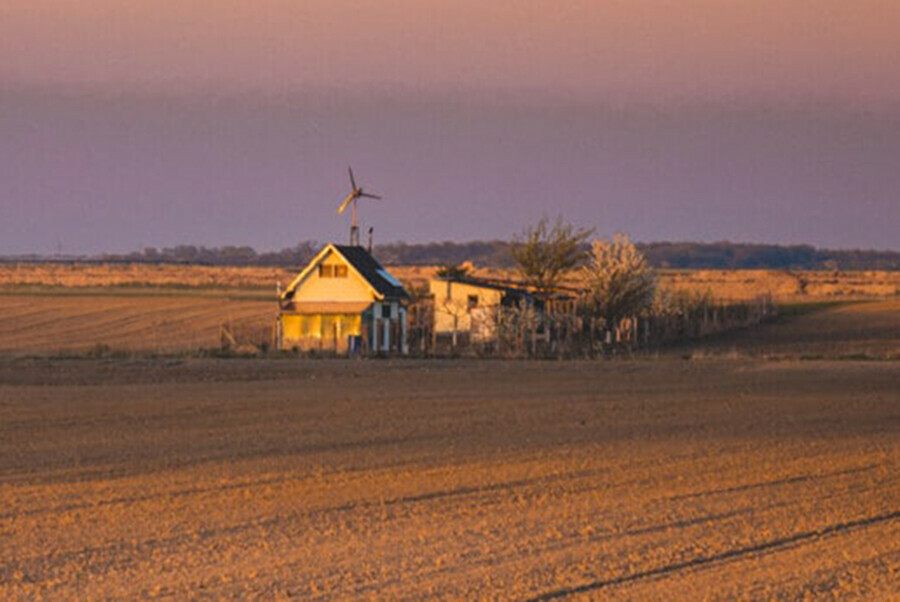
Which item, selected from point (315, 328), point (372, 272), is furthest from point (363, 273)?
point (315, 328)

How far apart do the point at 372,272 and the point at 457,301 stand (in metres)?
5.61

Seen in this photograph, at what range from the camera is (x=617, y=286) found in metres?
54.9

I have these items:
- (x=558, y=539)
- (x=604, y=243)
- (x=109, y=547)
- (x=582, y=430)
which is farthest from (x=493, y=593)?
(x=604, y=243)

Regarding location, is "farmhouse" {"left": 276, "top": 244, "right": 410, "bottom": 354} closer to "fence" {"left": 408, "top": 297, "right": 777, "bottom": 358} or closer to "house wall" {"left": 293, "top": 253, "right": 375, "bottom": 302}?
"house wall" {"left": 293, "top": 253, "right": 375, "bottom": 302}

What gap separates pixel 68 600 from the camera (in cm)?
1092

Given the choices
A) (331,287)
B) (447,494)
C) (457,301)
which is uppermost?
(331,287)

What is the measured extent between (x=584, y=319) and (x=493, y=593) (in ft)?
136

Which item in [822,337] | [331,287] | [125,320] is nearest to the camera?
[331,287]

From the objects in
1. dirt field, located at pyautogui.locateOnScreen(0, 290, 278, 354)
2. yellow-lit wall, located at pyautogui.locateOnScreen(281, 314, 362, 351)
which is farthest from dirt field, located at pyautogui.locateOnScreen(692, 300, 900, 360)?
dirt field, located at pyautogui.locateOnScreen(0, 290, 278, 354)

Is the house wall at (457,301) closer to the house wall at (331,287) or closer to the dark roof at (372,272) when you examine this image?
the dark roof at (372,272)

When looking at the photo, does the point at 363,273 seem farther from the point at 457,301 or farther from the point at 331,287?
the point at 457,301

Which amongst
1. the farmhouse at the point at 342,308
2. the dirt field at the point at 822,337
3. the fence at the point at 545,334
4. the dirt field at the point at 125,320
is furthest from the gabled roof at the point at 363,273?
the dirt field at the point at 822,337

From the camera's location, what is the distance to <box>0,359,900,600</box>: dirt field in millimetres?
11781

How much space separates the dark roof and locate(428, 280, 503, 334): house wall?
2550mm
